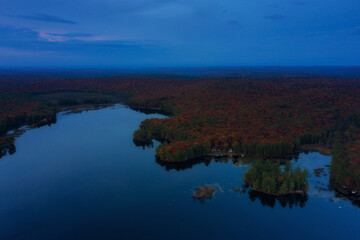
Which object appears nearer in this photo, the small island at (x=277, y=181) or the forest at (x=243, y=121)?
the small island at (x=277, y=181)

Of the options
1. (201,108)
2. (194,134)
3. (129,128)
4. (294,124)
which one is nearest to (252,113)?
(294,124)

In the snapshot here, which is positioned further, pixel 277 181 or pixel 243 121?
pixel 243 121

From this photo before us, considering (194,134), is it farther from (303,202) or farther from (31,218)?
(31,218)

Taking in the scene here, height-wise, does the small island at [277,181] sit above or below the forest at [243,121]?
below

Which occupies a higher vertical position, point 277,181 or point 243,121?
point 243,121
